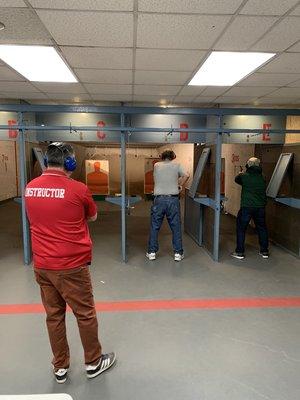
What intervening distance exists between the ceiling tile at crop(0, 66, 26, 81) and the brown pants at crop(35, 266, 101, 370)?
9.20ft

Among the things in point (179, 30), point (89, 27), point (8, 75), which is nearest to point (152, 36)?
point (179, 30)

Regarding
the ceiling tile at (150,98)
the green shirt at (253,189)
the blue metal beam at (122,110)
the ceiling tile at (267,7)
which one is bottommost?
the green shirt at (253,189)

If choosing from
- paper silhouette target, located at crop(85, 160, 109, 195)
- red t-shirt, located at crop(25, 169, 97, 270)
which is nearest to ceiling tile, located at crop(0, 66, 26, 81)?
red t-shirt, located at crop(25, 169, 97, 270)

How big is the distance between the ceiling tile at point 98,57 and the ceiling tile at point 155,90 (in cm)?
107

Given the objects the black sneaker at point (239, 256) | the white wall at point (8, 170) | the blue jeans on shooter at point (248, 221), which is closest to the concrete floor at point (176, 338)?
the black sneaker at point (239, 256)

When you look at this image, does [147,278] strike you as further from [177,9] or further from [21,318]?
[177,9]

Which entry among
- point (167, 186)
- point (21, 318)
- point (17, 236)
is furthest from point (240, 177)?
point (17, 236)

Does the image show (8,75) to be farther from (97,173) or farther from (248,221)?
(97,173)

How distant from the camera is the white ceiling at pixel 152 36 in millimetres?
2139

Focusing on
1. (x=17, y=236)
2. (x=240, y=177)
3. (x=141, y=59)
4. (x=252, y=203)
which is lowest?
(x=17, y=236)

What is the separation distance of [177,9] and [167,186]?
8.06 ft

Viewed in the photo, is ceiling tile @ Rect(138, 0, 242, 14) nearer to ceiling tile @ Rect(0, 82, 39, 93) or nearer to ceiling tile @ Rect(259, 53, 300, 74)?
ceiling tile @ Rect(259, 53, 300, 74)

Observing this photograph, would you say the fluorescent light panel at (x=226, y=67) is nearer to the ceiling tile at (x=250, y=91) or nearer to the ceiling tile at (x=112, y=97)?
the ceiling tile at (x=250, y=91)

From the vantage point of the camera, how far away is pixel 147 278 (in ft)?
12.6
